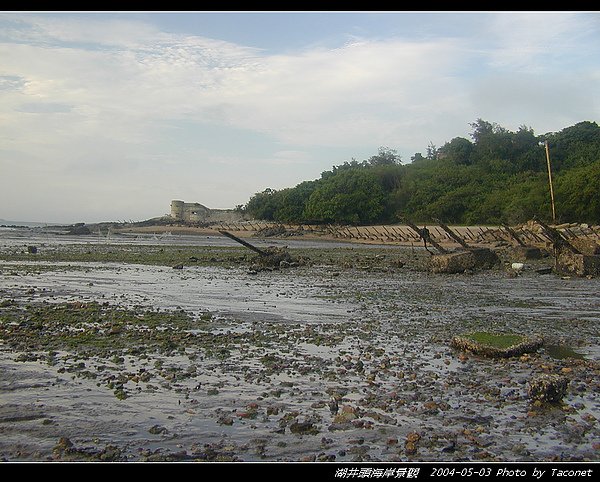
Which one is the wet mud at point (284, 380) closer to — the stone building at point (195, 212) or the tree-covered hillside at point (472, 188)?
the tree-covered hillside at point (472, 188)

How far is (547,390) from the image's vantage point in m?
6.43

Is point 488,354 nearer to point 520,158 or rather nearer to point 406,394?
point 406,394

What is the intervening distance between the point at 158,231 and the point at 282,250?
7342 cm

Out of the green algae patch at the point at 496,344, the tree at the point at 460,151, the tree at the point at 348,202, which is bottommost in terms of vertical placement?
the green algae patch at the point at 496,344

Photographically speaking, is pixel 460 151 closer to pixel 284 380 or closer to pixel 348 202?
pixel 348 202

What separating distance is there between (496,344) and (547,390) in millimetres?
2452

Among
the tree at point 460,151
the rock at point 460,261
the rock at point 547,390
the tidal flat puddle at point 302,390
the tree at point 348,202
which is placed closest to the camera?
the tidal flat puddle at point 302,390

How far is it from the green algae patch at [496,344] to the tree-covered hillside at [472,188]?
5577 cm

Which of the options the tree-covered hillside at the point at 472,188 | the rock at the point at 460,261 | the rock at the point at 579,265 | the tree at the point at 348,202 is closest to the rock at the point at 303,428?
the rock at the point at 460,261

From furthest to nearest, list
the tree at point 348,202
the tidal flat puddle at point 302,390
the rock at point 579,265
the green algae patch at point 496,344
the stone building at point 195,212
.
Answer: the stone building at point 195,212 → the tree at point 348,202 → the rock at point 579,265 → the green algae patch at point 496,344 → the tidal flat puddle at point 302,390

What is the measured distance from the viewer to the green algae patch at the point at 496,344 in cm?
866

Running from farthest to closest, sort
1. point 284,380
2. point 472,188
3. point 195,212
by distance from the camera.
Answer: point 195,212
point 472,188
point 284,380

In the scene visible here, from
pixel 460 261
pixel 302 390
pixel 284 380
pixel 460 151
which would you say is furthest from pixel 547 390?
pixel 460 151
